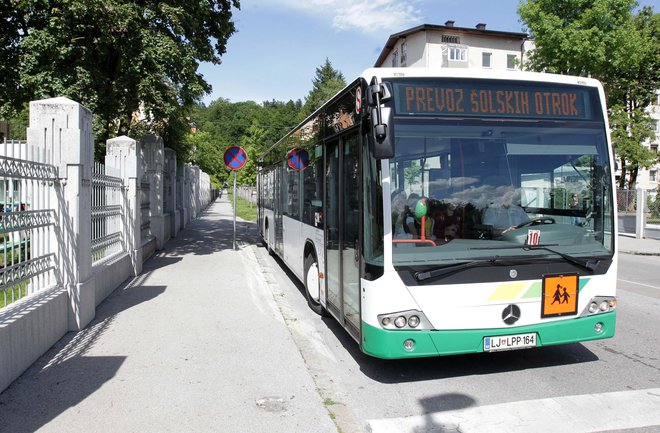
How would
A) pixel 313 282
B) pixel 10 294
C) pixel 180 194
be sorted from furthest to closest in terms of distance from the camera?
1. pixel 180 194
2. pixel 313 282
3. pixel 10 294

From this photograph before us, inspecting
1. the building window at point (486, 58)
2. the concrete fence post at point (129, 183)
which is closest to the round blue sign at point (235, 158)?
the concrete fence post at point (129, 183)

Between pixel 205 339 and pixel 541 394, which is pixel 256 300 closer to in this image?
pixel 205 339

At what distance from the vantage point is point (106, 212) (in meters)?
8.52

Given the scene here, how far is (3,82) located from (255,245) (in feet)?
26.5

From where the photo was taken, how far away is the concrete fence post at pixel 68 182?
19.8ft

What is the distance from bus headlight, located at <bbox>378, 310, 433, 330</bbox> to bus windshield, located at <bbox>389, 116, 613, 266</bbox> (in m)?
0.44

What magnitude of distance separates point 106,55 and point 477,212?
1070cm

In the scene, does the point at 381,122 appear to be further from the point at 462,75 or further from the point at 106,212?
the point at 106,212

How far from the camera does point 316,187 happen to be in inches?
277

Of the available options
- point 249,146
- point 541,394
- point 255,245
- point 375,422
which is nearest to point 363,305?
point 375,422

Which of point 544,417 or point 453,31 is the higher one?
point 453,31

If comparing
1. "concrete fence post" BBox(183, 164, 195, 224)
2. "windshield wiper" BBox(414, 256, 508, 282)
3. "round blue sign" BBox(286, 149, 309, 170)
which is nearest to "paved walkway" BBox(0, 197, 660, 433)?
"windshield wiper" BBox(414, 256, 508, 282)

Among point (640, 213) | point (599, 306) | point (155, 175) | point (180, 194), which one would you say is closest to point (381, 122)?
point (599, 306)

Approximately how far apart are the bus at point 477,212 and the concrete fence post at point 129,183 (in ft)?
20.5
